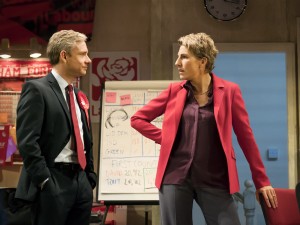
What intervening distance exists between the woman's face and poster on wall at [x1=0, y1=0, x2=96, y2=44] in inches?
115

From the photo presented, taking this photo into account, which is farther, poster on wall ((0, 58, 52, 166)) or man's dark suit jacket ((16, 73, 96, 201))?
poster on wall ((0, 58, 52, 166))

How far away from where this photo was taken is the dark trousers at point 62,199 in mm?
2186

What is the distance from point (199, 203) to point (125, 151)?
176 centimetres

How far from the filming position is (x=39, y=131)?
86.4 inches

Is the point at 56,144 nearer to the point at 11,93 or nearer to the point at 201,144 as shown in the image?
the point at 201,144

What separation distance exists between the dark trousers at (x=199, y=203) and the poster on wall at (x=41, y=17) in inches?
127

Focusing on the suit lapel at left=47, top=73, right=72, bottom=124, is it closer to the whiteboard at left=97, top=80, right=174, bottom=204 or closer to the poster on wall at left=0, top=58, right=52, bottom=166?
the whiteboard at left=97, top=80, right=174, bottom=204

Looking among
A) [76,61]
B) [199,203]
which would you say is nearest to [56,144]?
[76,61]

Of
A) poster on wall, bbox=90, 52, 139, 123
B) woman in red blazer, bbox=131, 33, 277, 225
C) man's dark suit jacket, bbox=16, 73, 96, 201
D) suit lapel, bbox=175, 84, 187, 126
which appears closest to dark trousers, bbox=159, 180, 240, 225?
woman in red blazer, bbox=131, 33, 277, 225

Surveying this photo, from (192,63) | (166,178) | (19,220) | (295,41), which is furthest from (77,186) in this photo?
(295,41)

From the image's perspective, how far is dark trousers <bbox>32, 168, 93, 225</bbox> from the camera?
219 centimetres

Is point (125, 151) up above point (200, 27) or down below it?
below

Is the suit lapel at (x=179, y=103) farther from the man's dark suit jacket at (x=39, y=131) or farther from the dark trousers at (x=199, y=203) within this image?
the man's dark suit jacket at (x=39, y=131)

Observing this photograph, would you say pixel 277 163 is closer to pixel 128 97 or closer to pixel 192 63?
pixel 128 97
